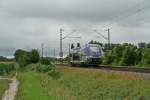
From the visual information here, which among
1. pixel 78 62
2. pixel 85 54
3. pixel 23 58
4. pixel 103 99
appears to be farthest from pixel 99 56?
pixel 23 58

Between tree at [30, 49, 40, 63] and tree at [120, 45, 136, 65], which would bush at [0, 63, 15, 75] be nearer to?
tree at [30, 49, 40, 63]

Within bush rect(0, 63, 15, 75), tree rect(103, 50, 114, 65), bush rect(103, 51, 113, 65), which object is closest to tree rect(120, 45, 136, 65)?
bush rect(103, 51, 113, 65)

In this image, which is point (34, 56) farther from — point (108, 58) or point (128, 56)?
point (128, 56)

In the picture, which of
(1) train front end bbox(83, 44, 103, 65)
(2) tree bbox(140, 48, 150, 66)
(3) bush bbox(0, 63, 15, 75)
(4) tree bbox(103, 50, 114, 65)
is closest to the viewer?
(1) train front end bbox(83, 44, 103, 65)

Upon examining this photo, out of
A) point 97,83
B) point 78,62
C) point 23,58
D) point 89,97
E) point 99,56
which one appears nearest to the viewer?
point 89,97

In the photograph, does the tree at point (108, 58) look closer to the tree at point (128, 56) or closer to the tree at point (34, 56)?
the tree at point (128, 56)

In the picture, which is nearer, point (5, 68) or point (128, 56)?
point (128, 56)

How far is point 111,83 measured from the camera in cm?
2838

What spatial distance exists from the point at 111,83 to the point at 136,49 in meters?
50.4

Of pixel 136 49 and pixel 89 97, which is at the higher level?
pixel 136 49

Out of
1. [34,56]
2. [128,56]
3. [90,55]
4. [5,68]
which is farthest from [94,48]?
[5,68]

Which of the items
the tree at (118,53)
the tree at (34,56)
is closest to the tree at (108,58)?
the tree at (118,53)

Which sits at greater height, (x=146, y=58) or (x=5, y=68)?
(x=146, y=58)

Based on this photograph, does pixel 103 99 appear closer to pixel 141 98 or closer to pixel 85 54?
pixel 141 98
